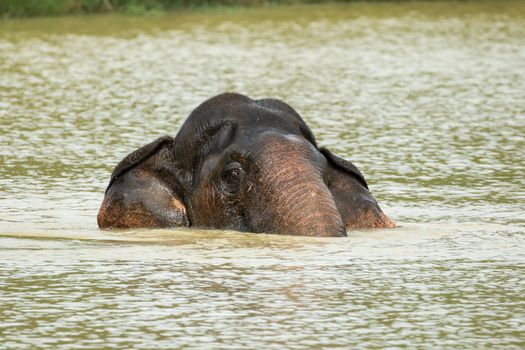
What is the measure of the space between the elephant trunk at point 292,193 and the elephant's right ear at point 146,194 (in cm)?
72

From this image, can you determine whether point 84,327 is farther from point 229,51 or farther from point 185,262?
point 229,51

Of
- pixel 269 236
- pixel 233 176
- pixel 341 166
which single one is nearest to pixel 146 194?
pixel 233 176

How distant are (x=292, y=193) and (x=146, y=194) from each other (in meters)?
1.27

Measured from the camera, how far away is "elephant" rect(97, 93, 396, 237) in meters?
11.2

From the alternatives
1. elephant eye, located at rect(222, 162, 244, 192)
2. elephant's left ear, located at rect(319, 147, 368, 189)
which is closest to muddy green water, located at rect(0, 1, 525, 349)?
elephant eye, located at rect(222, 162, 244, 192)

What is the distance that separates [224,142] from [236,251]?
1.03m

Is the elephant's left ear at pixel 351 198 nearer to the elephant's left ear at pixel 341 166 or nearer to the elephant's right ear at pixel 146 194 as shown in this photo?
the elephant's left ear at pixel 341 166

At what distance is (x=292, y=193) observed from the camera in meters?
11.1

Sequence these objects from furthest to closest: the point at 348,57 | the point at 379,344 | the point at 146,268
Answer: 1. the point at 348,57
2. the point at 146,268
3. the point at 379,344

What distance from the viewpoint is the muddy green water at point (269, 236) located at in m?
8.96

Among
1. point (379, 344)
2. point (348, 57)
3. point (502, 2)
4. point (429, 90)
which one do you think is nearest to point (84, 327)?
point (379, 344)

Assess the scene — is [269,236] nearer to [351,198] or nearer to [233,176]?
[233,176]

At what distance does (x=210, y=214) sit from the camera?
11.8 m

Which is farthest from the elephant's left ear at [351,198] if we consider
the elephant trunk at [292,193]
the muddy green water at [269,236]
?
the elephant trunk at [292,193]
